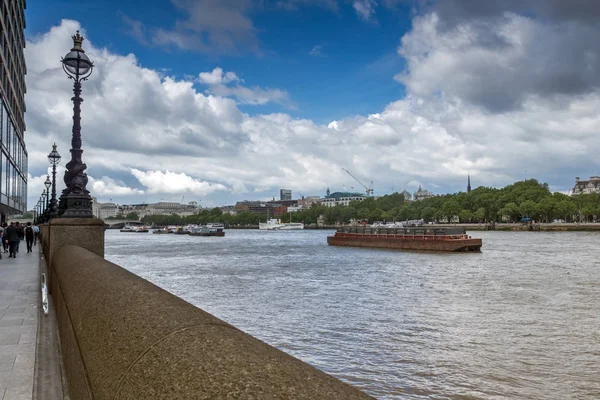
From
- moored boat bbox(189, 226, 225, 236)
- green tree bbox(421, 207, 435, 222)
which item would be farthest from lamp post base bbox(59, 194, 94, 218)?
green tree bbox(421, 207, 435, 222)

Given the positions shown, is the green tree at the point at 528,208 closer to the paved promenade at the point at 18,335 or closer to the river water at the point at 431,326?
the river water at the point at 431,326

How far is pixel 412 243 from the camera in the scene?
59344mm

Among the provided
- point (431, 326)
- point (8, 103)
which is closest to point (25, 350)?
point (431, 326)

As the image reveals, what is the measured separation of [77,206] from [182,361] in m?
12.7

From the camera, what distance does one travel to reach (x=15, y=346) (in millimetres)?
7230

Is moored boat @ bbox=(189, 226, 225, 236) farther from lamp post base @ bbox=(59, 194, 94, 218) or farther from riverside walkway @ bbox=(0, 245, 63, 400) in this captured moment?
riverside walkway @ bbox=(0, 245, 63, 400)

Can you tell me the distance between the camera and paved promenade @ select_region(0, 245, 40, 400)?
5531 mm

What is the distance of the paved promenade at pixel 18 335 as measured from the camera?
553 cm

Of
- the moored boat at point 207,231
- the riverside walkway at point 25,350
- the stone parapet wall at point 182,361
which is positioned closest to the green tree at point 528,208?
the moored boat at point 207,231

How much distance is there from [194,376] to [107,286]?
2124 mm

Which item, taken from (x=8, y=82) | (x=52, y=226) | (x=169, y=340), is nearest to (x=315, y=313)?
(x=52, y=226)

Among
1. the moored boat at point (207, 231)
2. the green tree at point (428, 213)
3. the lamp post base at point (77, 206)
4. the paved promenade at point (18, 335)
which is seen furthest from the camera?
the green tree at point (428, 213)

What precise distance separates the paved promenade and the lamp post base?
87.8 inches

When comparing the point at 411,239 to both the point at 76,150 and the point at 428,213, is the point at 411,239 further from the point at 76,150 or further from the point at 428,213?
the point at 428,213
